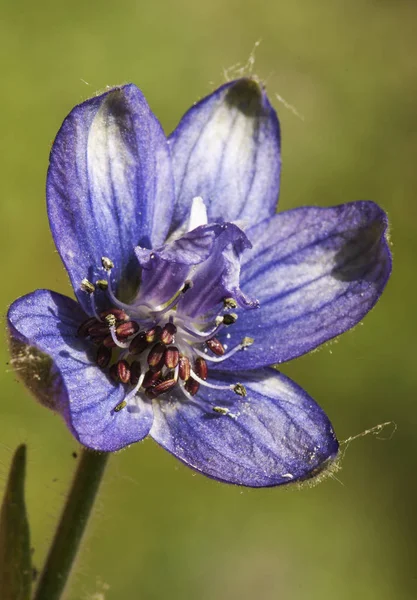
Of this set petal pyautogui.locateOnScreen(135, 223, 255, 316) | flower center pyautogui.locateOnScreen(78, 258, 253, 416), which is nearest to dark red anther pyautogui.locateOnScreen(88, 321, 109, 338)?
flower center pyautogui.locateOnScreen(78, 258, 253, 416)

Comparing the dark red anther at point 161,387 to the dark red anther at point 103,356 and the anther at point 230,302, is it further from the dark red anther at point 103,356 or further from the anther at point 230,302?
the anther at point 230,302

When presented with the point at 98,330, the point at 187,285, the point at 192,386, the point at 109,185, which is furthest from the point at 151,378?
the point at 109,185

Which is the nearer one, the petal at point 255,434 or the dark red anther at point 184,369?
the petal at point 255,434

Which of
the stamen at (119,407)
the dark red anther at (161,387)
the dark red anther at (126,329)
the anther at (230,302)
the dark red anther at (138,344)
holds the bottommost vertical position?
the dark red anther at (161,387)

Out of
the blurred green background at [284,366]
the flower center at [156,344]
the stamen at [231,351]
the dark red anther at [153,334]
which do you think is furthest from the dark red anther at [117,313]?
the blurred green background at [284,366]

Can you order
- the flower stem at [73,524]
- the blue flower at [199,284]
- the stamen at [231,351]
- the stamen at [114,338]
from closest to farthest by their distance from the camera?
the flower stem at [73,524] < the blue flower at [199,284] < the stamen at [114,338] < the stamen at [231,351]

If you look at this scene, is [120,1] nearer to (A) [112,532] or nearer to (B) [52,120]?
(B) [52,120]
